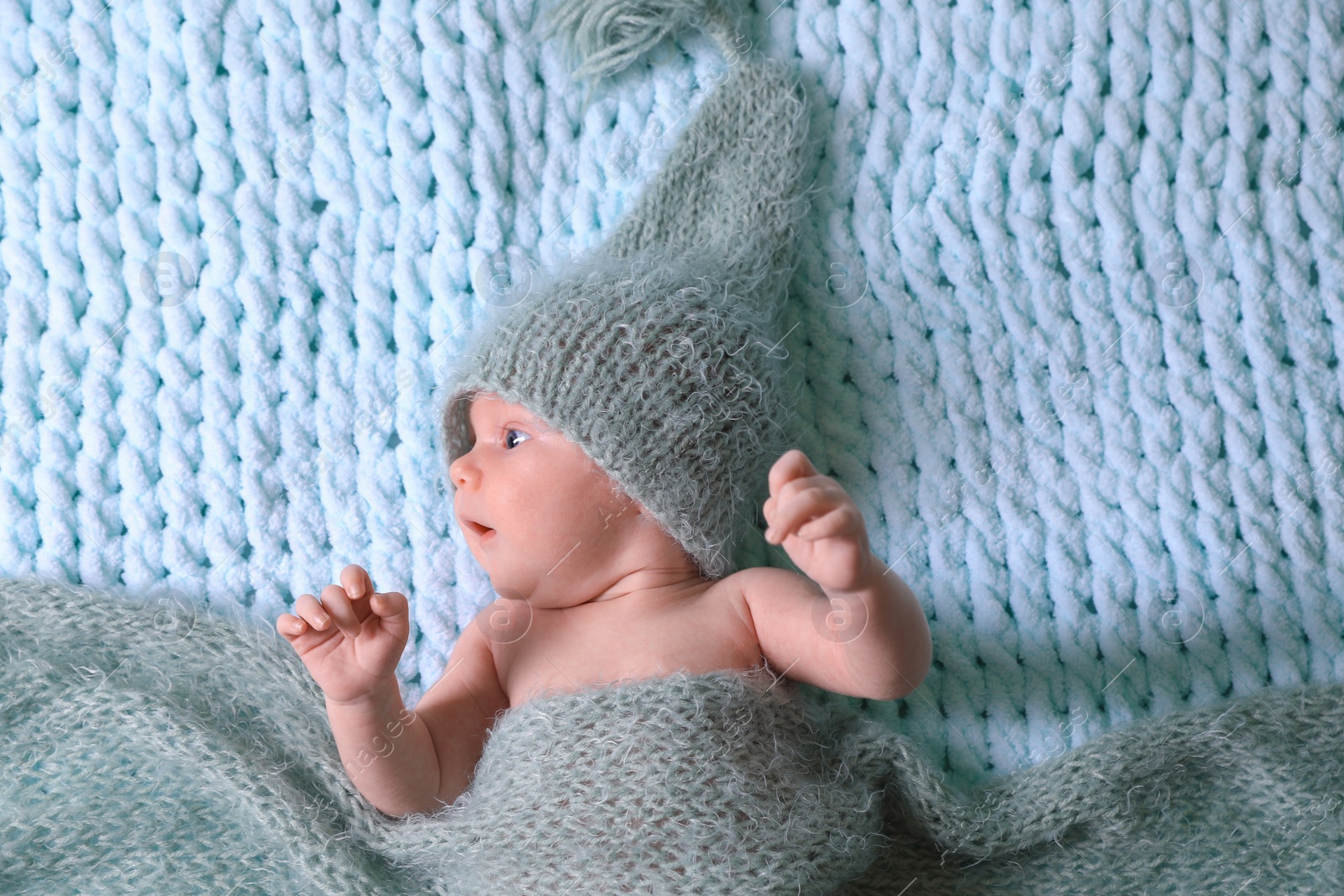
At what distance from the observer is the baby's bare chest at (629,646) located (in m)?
0.94

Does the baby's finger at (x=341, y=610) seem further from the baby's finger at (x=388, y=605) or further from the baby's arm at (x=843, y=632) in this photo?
the baby's arm at (x=843, y=632)

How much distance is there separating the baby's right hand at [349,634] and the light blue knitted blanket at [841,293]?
0.24 meters

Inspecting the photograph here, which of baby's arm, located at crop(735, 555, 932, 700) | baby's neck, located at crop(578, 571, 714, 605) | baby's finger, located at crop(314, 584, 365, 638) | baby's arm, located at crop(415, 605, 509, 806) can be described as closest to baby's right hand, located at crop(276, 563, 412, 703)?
baby's finger, located at crop(314, 584, 365, 638)

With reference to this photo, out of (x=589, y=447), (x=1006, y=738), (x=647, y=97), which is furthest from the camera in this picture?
(x=647, y=97)

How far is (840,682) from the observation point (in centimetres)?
90

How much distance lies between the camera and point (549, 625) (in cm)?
102

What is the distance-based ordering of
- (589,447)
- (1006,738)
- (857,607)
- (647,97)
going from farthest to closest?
(647,97)
(1006,738)
(589,447)
(857,607)

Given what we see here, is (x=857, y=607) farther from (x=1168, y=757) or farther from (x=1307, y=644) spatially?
(x=1307, y=644)

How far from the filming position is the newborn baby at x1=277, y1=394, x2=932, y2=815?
0.87 metres

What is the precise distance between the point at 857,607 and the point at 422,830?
1.53 ft

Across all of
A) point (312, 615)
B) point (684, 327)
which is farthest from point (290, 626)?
point (684, 327)

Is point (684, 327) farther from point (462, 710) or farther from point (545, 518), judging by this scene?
point (462, 710)

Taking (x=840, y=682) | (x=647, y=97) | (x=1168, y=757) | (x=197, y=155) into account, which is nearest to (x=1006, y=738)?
(x=1168, y=757)

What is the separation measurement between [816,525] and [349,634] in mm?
435
